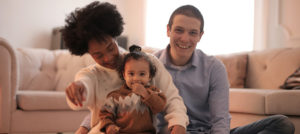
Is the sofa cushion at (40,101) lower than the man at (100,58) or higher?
lower

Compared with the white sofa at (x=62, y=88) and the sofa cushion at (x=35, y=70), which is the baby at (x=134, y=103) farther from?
the sofa cushion at (x=35, y=70)

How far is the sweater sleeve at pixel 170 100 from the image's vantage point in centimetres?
119

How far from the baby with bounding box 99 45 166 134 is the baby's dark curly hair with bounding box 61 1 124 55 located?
135 mm

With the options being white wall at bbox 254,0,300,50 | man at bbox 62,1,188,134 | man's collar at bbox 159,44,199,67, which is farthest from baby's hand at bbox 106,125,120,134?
white wall at bbox 254,0,300,50

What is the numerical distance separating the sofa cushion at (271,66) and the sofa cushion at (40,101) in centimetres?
177

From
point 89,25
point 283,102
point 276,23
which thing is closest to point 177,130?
point 89,25

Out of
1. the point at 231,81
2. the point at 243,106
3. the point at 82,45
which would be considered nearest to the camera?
the point at 82,45

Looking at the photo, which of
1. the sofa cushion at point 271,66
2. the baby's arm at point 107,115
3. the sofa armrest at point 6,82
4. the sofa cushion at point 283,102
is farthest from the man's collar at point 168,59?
the sofa cushion at point 271,66

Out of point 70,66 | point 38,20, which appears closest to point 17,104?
point 70,66

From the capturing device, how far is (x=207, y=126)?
1.50m

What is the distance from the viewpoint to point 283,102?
225 centimetres

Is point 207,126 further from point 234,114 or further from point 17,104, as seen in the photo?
point 17,104

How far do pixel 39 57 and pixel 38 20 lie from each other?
1951 mm

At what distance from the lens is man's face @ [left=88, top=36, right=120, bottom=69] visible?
121 cm
